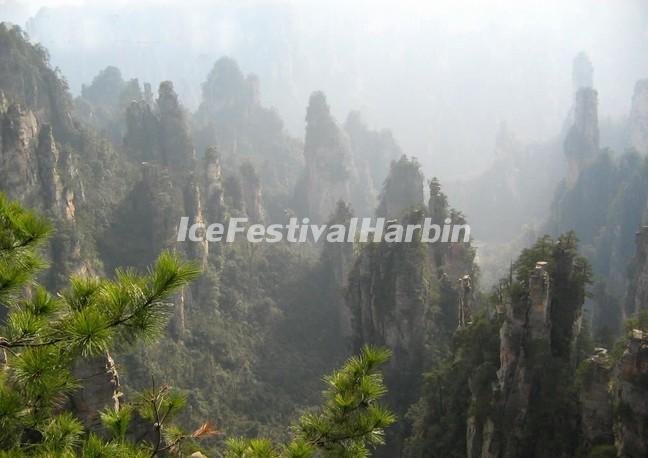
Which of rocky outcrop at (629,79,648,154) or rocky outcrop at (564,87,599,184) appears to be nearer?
rocky outcrop at (564,87,599,184)

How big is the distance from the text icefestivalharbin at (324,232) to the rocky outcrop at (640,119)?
113ft

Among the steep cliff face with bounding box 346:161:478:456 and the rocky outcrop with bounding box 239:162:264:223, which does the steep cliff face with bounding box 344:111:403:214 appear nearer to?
the rocky outcrop with bounding box 239:162:264:223


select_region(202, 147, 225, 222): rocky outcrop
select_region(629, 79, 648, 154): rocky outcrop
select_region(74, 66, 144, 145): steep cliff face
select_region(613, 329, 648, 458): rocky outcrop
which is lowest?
select_region(613, 329, 648, 458): rocky outcrop

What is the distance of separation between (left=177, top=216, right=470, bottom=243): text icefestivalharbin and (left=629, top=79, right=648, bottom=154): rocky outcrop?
34.3 m

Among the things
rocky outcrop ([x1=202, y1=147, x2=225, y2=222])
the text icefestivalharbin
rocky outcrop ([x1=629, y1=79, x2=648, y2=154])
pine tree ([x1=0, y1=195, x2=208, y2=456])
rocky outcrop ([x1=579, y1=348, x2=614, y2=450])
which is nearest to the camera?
pine tree ([x1=0, y1=195, x2=208, y2=456])

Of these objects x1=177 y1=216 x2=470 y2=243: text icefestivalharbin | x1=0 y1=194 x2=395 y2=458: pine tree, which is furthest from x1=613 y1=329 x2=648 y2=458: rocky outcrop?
x1=177 y1=216 x2=470 y2=243: text icefestivalharbin

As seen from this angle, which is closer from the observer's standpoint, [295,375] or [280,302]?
[295,375]

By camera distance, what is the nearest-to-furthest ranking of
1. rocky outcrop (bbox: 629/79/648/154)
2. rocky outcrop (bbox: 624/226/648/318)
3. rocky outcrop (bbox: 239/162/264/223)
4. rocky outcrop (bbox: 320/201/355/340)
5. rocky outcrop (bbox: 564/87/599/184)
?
rocky outcrop (bbox: 624/226/648/318) → rocky outcrop (bbox: 320/201/355/340) → rocky outcrop (bbox: 239/162/264/223) → rocky outcrop (bbox: 564/87/599/184) → rocky outcrop (bbox: 629/79/648/154)

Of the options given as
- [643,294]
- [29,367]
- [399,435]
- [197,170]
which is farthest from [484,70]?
[29,367]

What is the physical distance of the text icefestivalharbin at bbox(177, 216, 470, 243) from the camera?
1154 inches

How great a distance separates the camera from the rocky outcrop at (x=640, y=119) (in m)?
67.1

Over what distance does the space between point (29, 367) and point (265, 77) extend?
333ft

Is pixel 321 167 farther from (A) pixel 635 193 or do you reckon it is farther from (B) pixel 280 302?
(A) pixel 635 193

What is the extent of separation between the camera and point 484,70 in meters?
104
